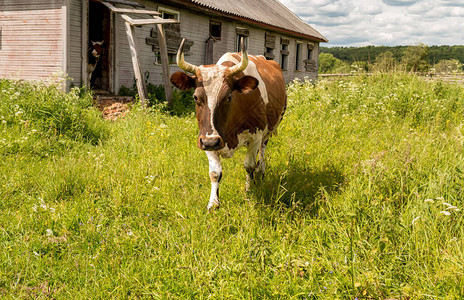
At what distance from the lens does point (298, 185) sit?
4.14 metres

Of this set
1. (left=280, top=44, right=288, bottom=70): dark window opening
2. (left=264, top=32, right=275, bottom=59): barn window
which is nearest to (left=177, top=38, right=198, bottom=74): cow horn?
(left=264, top=32, right=275, bottom=59): barn window

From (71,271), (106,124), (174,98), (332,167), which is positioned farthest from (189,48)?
(71,271)

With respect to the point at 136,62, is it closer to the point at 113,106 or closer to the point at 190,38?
the point at 113,106

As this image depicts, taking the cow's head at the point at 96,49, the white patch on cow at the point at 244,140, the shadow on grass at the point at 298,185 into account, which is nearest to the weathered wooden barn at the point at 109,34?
the cow's head at the point at 96,49

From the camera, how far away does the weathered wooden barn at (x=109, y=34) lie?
8695 millimetres

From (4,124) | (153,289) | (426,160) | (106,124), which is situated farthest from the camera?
(106,124)

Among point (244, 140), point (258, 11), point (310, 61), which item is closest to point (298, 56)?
point (310, 61)

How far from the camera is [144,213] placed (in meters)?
3.55

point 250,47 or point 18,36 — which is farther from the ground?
point 250,47

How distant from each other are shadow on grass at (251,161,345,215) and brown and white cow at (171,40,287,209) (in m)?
0.24

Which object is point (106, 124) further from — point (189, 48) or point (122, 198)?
point (189, 48)

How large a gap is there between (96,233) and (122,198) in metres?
0.65

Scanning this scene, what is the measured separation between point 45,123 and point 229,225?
4.47 metres

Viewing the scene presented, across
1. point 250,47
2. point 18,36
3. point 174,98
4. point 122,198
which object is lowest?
point 122,198
